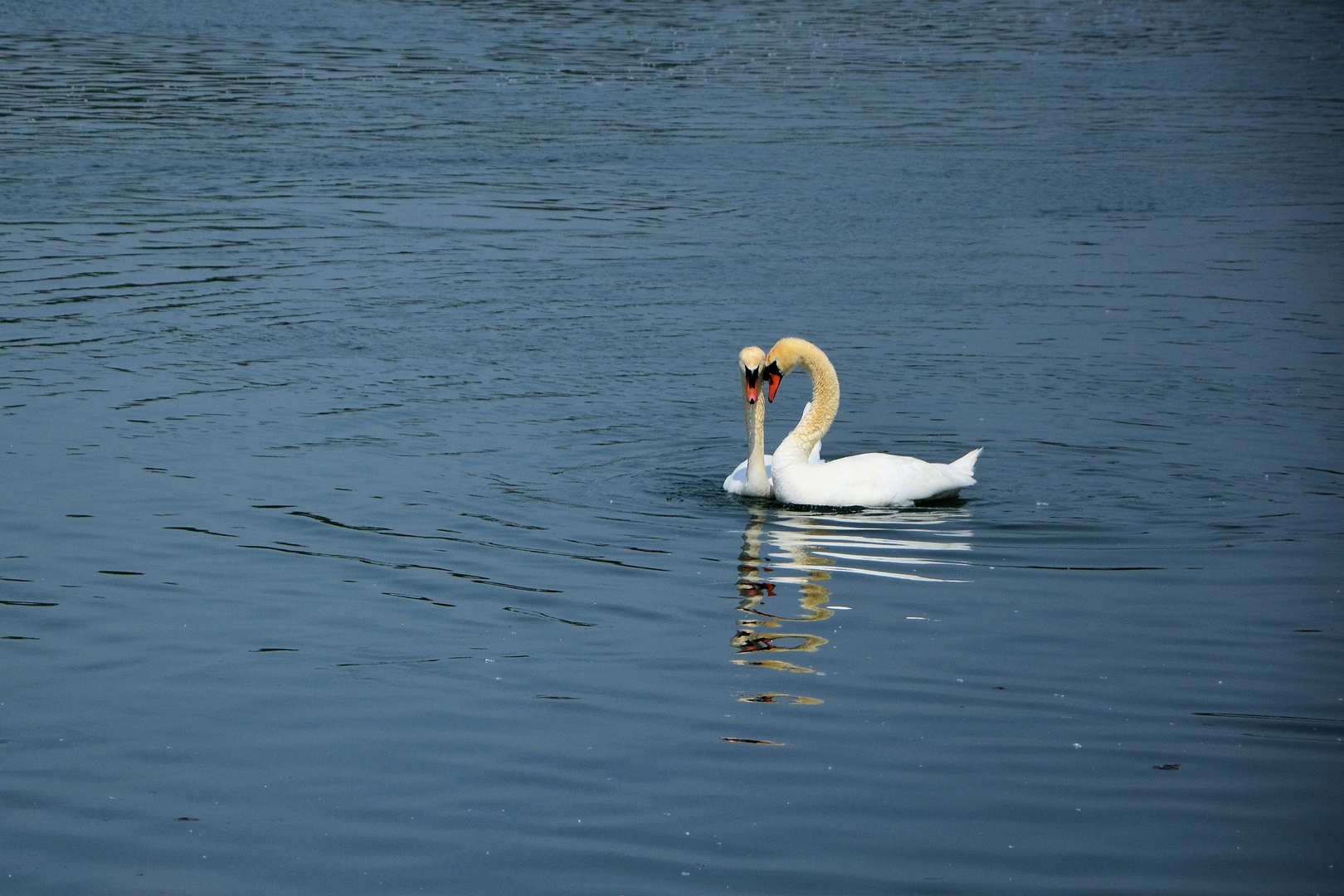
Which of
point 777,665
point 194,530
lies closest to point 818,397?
point 777,665

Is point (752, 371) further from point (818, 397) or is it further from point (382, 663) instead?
point (382, 663)

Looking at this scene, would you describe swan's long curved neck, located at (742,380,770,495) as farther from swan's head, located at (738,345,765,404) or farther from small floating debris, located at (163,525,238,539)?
small floating debris, located at (163,525,238,539)

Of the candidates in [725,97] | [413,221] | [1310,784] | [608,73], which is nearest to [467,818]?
[1310,784]

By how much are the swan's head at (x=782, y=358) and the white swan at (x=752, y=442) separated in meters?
0.34

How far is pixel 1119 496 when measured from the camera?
12.3 m

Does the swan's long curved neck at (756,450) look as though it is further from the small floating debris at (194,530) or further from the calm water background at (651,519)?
the small floating debris at (194,530)

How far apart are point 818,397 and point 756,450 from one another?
81 centimetres

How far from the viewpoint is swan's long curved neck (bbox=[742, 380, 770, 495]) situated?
12344 millimetres

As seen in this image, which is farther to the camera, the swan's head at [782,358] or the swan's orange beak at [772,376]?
the swan's orange beak at [772,376]

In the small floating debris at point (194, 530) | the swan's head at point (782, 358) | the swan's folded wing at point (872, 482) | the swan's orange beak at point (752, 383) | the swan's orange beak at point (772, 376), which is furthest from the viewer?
the swan's orange beak at point (772, 376)

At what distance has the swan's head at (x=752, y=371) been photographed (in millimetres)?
12414

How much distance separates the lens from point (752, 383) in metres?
12.5

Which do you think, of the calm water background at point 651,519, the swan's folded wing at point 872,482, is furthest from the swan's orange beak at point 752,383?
the calm water background at point 651,519

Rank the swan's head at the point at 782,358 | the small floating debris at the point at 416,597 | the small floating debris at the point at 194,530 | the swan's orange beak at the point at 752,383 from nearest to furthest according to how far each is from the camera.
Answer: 1. the small floating debris at the point at 416,597
2. the small floating debris at the point at 194,530
3. the swan's orange beak at the point at 752,383
4. the swan's head at the point at 782,358
